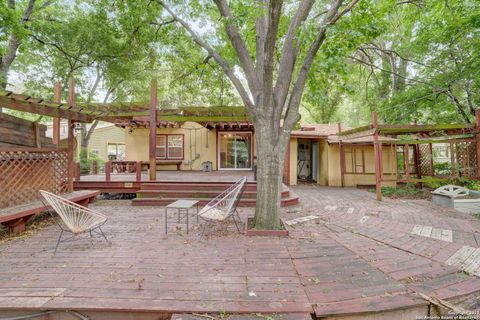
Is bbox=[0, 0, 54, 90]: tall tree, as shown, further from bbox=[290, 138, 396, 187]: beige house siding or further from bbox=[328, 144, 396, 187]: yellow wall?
bbox=[328, 144, 396, 187]: yellow wall

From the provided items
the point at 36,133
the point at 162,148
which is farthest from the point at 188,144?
the point at 36,133

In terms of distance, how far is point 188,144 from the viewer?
12.1 metres

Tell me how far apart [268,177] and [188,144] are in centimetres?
879

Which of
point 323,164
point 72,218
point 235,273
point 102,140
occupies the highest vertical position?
point 102,140

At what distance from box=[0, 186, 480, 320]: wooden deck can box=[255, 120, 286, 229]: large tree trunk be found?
40cm

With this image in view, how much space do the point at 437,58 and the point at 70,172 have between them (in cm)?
1285

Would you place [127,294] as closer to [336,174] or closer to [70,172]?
[70,172]

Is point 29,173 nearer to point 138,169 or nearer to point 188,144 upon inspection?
point 138,169

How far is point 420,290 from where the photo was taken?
7.68 ft

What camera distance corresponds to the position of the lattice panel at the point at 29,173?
443 centimetres

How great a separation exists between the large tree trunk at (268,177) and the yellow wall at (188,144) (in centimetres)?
800

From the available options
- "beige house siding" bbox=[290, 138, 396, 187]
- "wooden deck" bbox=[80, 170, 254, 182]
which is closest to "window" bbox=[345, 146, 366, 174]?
→ "beige house siding" bbox=[290, 138, 396, 187]

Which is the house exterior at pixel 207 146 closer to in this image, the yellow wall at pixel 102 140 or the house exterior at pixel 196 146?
the house exterior at pixel 196 146

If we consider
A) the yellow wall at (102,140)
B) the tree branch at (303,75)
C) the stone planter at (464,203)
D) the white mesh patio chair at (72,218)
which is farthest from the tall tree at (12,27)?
the stone planter at (464,203)
